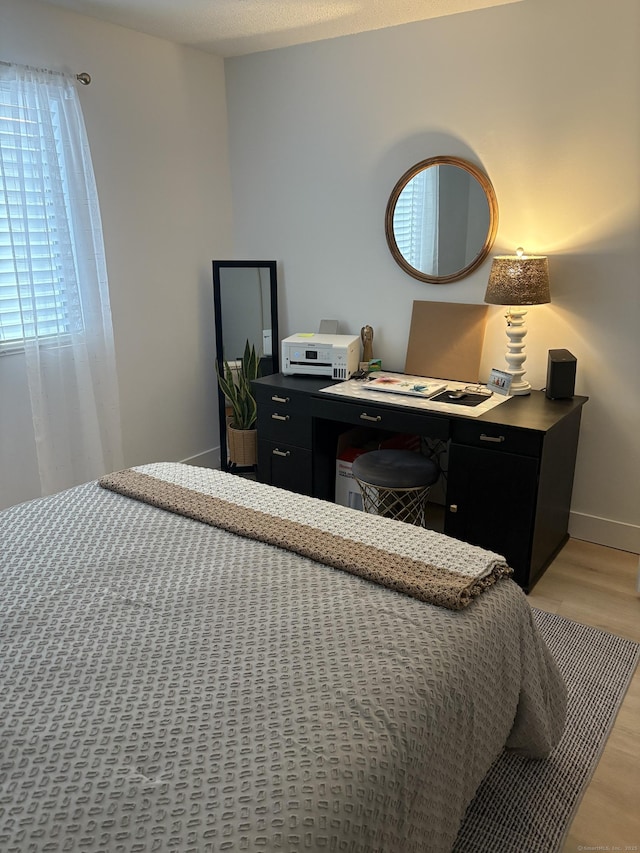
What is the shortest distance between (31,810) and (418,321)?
271 centimetres

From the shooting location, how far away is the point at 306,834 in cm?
98

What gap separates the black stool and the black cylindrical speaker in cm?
59

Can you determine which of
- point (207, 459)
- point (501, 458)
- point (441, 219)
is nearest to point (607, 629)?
point (501, 458)

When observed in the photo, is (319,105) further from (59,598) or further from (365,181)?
(59,598)

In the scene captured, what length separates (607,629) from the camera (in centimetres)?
245

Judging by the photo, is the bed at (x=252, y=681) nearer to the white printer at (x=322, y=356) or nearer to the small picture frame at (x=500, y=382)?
the small picture frame at (x=500, y=382)

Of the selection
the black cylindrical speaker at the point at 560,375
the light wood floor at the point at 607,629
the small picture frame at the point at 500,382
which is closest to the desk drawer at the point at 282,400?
the small picture frame at the point at 500,382

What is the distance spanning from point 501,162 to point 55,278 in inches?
81.3

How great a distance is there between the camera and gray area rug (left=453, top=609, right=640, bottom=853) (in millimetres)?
1634

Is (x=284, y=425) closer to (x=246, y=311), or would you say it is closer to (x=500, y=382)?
(x=246, y=311)

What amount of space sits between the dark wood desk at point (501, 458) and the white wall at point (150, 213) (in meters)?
0.92

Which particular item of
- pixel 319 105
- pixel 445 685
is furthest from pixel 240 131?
pixel 445 685

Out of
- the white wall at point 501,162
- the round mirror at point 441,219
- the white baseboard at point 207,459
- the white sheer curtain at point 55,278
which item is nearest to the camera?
the white wall at point 501,162

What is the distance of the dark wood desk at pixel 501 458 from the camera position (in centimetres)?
253
